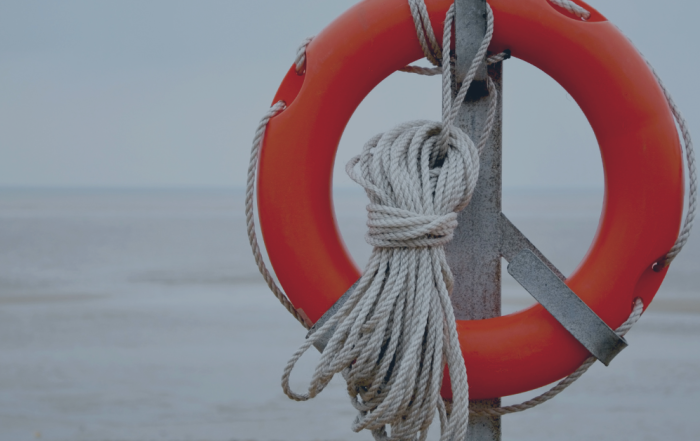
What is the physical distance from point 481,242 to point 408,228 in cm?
38

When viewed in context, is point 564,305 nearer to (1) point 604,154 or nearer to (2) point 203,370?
(1) point 604,154

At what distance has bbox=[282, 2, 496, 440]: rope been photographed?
96 centimetres

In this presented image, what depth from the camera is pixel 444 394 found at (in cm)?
119

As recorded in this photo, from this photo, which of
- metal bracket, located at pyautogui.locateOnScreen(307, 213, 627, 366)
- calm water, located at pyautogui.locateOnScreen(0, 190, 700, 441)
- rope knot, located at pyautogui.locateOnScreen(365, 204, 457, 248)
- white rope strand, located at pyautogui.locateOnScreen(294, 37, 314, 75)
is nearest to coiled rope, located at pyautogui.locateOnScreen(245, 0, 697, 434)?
rope knot, located at pyautogui.locateOnScreen(365, 204, 457, 248)

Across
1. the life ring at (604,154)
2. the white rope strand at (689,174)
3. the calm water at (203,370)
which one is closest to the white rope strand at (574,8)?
the life ring at (604,154)

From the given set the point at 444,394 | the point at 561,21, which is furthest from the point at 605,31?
the point at 444,394

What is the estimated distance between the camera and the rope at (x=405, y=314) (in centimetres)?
96

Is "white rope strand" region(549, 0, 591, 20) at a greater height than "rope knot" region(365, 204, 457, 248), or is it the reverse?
"white rope strand" region(549, 0, 591, 20)

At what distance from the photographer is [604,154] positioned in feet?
3.99

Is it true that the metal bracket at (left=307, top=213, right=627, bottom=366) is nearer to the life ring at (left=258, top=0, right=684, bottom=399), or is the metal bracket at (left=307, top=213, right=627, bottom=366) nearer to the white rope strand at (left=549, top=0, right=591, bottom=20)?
the life ring at (left=258, top=0, right=684, bottom=399)

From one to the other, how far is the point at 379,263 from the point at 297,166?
279 millimetres

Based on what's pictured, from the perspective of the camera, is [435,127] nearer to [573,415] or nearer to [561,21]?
[561,21]

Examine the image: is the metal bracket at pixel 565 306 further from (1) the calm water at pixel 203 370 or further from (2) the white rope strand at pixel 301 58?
(1) the calm water at pixel 203 370

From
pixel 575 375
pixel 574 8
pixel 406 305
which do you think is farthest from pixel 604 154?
pixel 406 305
